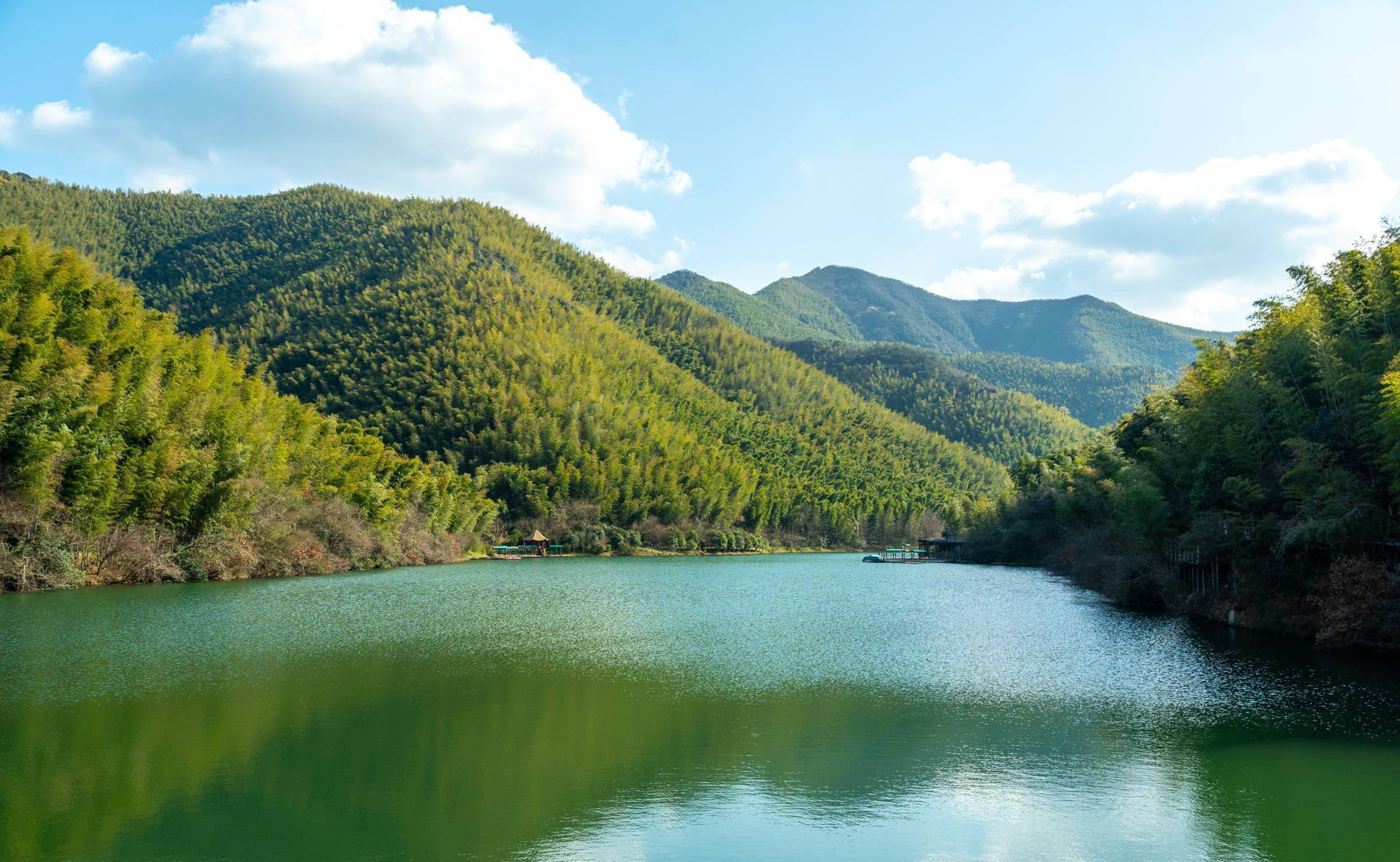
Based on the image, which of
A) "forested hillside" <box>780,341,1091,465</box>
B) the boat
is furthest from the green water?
"forested hillside" <box>780,341,1091,465</box>

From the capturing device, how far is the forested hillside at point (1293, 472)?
890 inches

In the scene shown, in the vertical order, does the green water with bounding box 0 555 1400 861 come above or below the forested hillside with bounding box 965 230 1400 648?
below

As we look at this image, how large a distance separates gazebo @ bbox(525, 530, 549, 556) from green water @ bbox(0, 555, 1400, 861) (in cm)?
5228

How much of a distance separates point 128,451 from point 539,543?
4710 centimetres

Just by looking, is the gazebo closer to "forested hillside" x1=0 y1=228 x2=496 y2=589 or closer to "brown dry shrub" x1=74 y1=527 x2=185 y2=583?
"forested hillside" x1=0 y1=228 x2=496 y2=589

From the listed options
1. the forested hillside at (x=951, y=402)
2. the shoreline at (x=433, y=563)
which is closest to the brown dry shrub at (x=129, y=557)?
the shoreline at (x=433, y=563)

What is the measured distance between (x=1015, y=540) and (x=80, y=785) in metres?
75.2

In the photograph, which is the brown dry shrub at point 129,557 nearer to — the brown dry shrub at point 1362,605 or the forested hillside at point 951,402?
the brown dry shrub at point 1362,605

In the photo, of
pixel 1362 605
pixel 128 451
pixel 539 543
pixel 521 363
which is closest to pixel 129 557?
pixel 128 451

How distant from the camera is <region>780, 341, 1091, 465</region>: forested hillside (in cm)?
16288

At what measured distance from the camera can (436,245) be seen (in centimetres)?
12788

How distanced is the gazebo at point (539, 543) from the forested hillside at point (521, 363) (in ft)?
8.61

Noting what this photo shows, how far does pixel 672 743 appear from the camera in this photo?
1476 centimetres

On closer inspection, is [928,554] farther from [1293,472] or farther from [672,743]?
[672,743]
